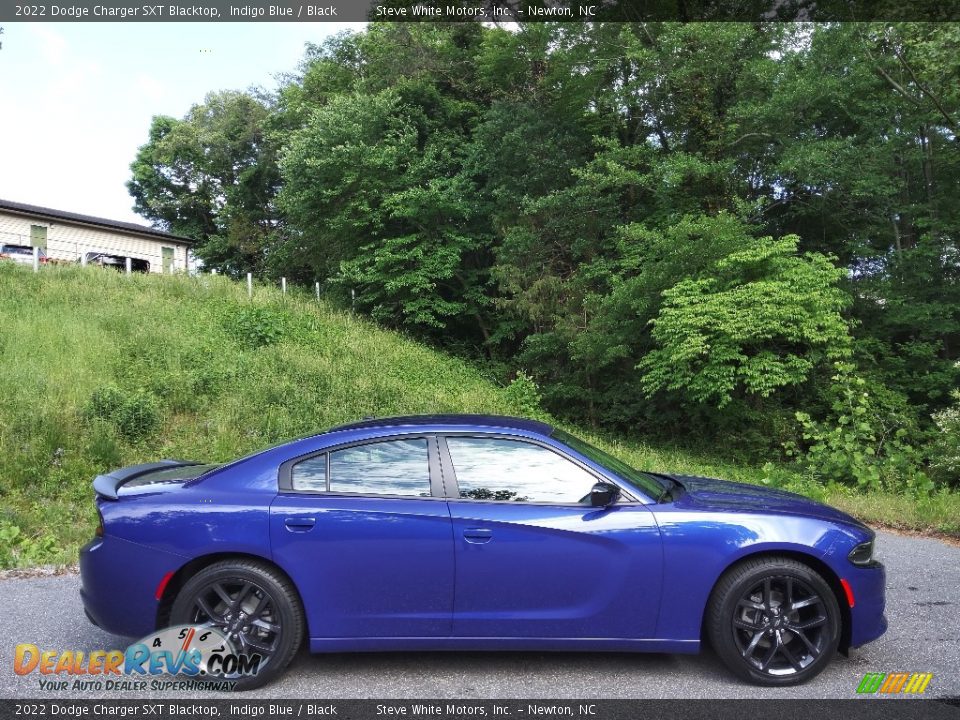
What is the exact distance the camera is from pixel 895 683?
3637mm

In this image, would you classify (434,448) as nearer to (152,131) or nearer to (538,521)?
(538,521)

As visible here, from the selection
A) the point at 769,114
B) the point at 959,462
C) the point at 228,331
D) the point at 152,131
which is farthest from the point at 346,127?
the point at 152,131

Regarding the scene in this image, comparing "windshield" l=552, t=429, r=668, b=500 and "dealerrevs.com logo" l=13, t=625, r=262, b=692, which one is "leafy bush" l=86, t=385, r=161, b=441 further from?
"windshield" l=552, t=429, r=668, b=500

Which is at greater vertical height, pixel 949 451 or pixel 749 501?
pixel 749 501

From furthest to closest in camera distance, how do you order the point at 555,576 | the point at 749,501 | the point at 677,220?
1. the point at 677,220
2. the point at 749,501
3. the point at 555,576

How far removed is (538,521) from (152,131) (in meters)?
56.8

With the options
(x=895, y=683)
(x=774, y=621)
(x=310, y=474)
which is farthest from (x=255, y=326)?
(x=895, y=683)

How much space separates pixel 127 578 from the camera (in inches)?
146

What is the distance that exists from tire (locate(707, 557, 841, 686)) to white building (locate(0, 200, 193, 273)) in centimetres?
2857

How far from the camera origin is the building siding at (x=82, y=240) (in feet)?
101

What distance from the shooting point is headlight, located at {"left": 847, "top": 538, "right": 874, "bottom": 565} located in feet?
12.2

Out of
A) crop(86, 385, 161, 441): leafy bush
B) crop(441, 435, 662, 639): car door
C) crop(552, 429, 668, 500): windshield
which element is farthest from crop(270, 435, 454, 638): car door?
crop(86, 385, 161, 441): leafy bush

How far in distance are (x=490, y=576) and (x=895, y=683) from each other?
2223mm

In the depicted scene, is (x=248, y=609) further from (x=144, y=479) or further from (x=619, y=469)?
(x=619, y=469)
